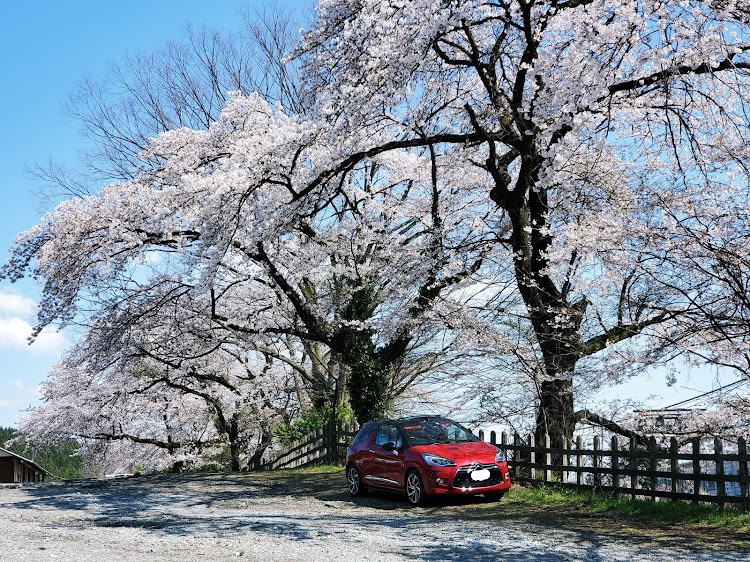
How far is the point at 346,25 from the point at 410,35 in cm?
129

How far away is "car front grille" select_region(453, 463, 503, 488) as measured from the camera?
493 inches

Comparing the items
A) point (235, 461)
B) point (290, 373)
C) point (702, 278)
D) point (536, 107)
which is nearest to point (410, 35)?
point (536, 107)

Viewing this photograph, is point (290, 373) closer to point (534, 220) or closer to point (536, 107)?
point (534, 220)

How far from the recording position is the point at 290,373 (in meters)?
28.3

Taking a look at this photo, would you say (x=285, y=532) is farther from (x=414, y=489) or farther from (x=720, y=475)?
(x=720, y=475)

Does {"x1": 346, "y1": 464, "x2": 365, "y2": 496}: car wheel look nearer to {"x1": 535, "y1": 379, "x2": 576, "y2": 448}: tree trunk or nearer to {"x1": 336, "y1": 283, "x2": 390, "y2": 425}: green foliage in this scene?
{"x1": 535, "y1": 379, "x2": 576, "y2": 448}: tree trunk

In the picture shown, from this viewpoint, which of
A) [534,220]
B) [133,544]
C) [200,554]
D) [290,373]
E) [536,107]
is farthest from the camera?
[290,373]

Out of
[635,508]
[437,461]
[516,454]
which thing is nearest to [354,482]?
[437,461]

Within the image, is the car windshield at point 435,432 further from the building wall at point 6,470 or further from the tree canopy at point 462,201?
the building wall at point 6,470

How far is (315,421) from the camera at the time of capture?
78.8 feet

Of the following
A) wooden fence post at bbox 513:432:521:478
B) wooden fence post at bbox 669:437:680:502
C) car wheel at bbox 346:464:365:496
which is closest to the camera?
wooden fence post at bbox 669:437:680:502

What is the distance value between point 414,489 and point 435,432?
1248 mm

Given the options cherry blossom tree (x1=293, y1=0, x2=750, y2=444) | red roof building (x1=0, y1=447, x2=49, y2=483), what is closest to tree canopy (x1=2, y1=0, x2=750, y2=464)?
cherry blossom tree (x1=293, y1=0, x2=750, y2=444)

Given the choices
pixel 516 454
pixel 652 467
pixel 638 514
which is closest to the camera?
pixel 638 514
